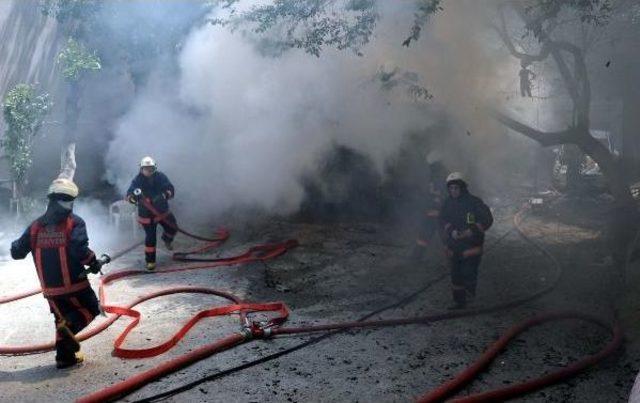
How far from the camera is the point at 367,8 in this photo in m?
7.79

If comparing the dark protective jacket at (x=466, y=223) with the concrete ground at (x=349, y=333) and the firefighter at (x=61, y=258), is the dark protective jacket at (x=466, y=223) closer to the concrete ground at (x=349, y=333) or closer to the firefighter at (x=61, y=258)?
the concrete ground at (x=349, y=333)

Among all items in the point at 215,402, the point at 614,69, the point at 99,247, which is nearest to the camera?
the point at 215,402

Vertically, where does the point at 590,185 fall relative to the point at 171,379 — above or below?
above

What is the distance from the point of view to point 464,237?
6.33 metres

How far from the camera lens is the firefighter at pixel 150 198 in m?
8.31

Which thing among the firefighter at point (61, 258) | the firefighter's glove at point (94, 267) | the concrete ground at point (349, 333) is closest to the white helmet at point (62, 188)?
the firefighter at point (61, 258)

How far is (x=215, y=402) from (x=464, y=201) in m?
3.76

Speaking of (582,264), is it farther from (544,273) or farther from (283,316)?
(283,316)

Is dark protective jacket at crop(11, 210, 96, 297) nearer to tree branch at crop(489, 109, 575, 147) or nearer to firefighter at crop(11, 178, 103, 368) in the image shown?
firefighter at crop(11, 178, 103, 368)

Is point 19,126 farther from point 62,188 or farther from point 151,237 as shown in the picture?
point 62,188

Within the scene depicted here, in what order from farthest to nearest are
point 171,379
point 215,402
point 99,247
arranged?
point 99,247, point 171,379, point 215,402

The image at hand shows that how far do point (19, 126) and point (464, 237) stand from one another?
28.6ft

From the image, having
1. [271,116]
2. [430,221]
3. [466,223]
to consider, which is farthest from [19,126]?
[466,223]

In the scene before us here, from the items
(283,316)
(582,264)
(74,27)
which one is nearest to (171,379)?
(283,316)
